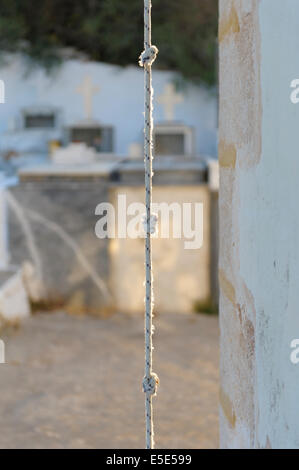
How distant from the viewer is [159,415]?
14.0ft

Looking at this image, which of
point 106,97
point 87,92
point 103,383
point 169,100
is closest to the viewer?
point 103,383

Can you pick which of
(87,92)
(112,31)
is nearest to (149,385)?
(87,92)

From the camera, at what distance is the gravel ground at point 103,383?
12.8 feet

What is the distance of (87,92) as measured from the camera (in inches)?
436

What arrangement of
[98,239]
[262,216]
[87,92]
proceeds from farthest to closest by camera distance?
1. [87,92]
2. [98,239]
3. [262,216]

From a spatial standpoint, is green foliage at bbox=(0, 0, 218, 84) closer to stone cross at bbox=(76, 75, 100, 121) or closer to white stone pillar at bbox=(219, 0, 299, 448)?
stone cross at bbox=(76, 75, 100, 121)

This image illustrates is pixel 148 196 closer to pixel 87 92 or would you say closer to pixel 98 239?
pixel 98 239

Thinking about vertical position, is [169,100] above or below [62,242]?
above

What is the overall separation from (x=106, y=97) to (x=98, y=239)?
5.53 metres

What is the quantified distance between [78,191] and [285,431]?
5524 millimetres

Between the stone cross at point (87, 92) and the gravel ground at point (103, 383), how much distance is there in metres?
5.57

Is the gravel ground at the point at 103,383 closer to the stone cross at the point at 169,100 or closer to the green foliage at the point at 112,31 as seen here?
the stone cross at the point at 169,100

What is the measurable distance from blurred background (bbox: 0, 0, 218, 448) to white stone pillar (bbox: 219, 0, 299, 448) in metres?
2.52

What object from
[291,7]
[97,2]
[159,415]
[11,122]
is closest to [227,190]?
[291,7]
